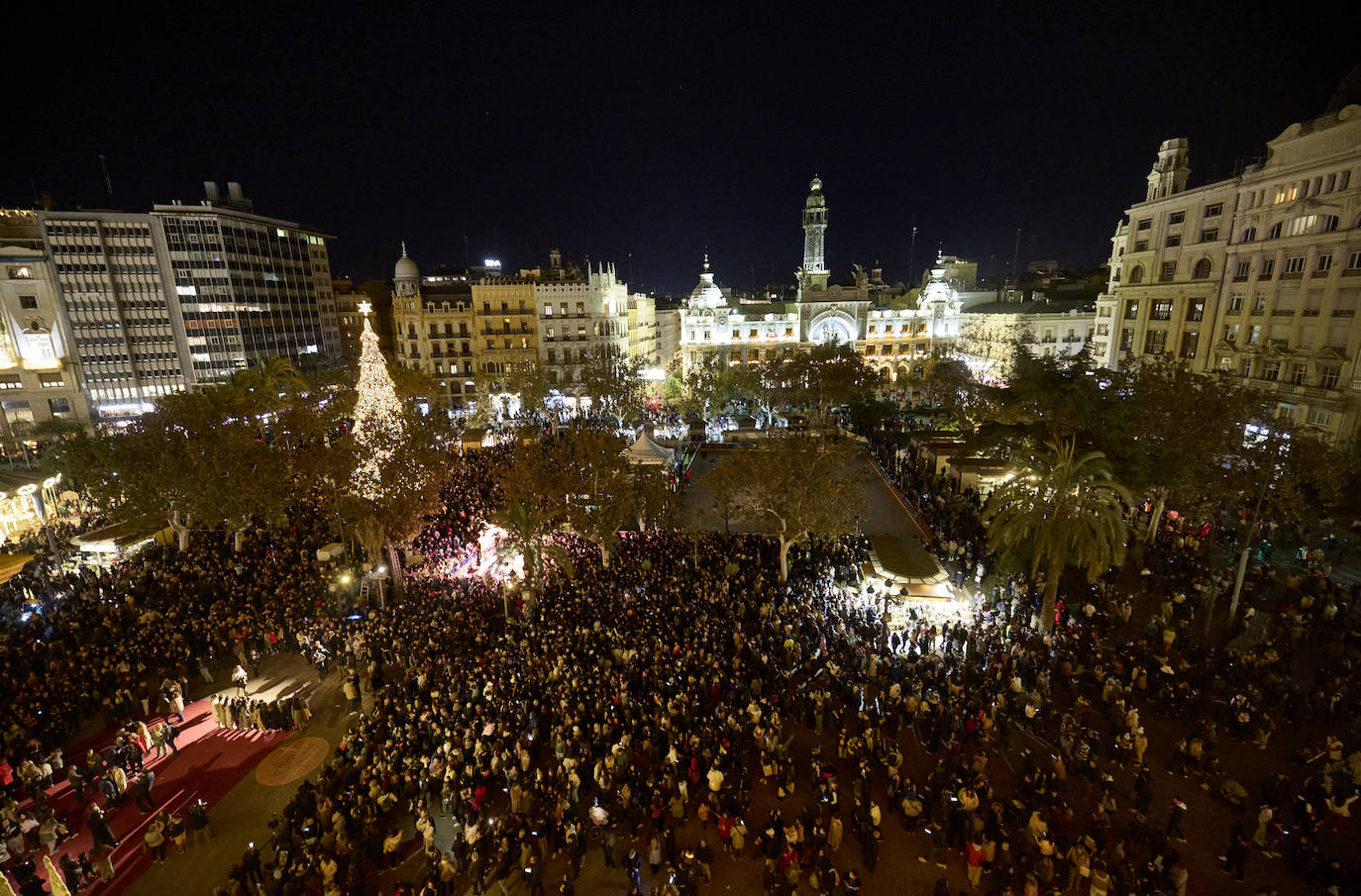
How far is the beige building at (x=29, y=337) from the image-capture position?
51344 mm

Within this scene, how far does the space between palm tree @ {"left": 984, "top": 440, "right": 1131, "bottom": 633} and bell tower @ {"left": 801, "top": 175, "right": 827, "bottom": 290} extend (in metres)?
70.2

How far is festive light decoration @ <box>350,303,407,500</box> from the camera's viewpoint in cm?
2188

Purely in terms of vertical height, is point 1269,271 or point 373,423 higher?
point 1269,271

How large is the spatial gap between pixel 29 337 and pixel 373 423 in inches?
2121

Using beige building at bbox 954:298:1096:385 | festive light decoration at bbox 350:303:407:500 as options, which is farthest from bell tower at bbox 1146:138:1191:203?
festive light decoration at bbox 350:303:407:500

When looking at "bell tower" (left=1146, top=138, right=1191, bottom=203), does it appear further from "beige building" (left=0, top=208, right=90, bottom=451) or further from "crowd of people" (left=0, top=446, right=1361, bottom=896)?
"beige building" (left=0, top=208, right=90, bottom=451)

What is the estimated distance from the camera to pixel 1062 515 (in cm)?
1625

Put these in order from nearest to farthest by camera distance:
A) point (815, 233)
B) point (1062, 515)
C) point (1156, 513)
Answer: point (1062, 515) → point (1156, 513) → point (815, 233)

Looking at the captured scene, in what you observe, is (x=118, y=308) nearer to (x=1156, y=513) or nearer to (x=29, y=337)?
(x=29, y=337)

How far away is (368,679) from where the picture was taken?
16156mm

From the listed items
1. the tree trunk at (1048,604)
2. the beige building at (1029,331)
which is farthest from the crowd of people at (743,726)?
the beige building at (1029,331)

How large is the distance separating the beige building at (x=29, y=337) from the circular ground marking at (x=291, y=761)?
57.2 metres

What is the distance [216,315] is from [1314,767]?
7669 centimetres

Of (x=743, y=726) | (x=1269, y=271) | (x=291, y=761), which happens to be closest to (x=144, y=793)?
(x=291, y=761)
